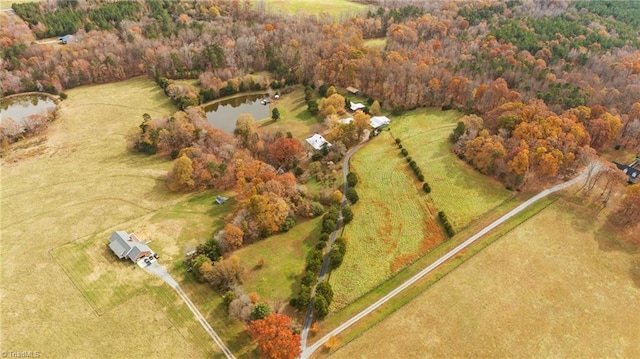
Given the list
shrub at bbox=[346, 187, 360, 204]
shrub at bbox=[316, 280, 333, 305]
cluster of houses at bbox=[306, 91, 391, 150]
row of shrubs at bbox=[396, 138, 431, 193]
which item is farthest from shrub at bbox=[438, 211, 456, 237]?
cluster of houses at bbox=[306, 91, 391, 150]

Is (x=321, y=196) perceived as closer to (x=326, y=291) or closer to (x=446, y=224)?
(x=446, y=224)

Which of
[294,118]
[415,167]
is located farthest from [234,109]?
[415,167]

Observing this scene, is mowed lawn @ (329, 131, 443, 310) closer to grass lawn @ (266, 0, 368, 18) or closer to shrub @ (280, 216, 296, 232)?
shrub @ (280, 216, 296, 232)

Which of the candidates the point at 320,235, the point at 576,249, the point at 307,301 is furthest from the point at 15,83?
the point at 576,249

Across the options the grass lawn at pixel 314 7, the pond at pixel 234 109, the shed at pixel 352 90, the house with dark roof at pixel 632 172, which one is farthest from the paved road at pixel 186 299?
the grass lawn at pixel 314 7

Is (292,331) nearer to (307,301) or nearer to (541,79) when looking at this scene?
(307,301)
